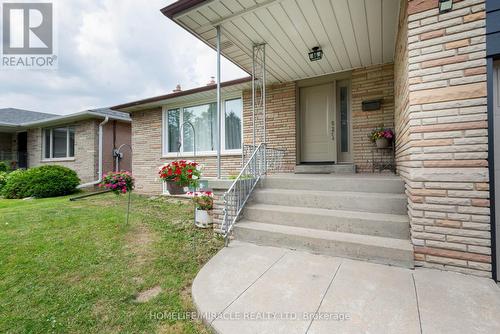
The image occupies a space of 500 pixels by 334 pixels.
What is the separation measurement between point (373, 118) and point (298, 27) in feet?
7.92

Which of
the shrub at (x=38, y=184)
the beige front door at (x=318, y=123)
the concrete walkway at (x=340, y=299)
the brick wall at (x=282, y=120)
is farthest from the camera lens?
the shrub at (x=38, y=184)

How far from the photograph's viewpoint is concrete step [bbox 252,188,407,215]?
2.57m

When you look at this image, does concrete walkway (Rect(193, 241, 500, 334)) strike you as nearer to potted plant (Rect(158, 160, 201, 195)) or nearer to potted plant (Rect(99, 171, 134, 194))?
potted plant (Rect(158, 160, 201, 195))

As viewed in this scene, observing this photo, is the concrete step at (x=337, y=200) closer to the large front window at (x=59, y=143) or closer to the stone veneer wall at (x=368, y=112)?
the stone veneer wall at (x=368, y=112)

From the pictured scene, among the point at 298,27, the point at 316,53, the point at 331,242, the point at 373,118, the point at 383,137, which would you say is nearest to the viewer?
the point at 331,242

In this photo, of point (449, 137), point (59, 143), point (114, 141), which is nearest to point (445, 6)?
point (449, 137)

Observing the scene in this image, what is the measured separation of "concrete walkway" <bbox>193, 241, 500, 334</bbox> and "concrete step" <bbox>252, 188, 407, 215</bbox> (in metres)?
0.75

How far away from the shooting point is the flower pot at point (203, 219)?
3.73 metres

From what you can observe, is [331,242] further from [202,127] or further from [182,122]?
[182,122]

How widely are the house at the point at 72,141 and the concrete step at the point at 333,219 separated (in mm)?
8647

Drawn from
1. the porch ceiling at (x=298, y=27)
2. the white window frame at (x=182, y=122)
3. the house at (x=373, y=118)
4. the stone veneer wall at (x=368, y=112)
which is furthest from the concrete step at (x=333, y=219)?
the white window frame at (x=182, y=122)

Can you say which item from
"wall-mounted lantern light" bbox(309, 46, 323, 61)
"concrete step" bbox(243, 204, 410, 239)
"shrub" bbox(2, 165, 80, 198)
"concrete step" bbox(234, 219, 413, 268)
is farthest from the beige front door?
"shrub" bbox(2, 165, 80, 198)

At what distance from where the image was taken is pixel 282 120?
5340mm

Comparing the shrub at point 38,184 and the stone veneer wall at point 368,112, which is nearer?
the stone veneer wall at point 368,112
